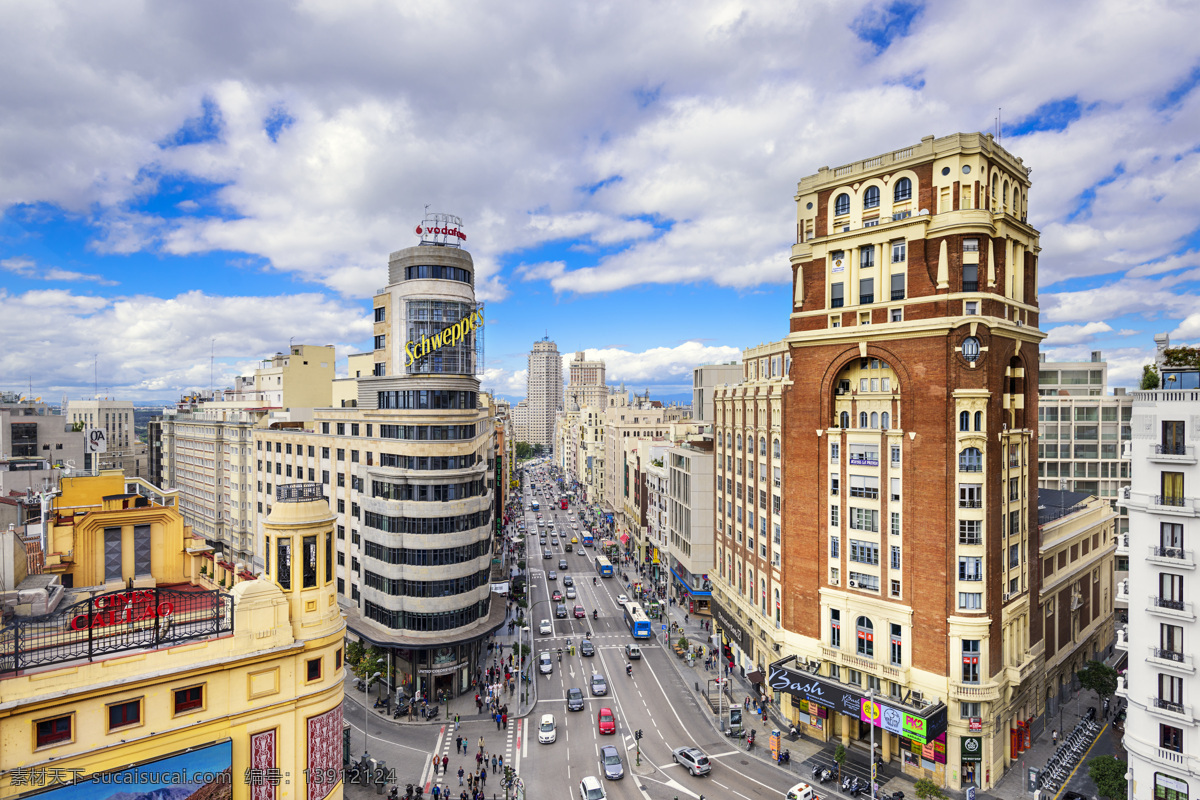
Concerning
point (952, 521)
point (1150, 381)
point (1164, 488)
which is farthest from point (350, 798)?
point (1150, 381)

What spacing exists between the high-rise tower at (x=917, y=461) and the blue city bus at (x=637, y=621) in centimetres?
2632

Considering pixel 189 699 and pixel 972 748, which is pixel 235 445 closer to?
pixel 189 699

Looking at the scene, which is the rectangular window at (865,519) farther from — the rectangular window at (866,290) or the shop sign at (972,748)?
the rectangular window at (866,290)

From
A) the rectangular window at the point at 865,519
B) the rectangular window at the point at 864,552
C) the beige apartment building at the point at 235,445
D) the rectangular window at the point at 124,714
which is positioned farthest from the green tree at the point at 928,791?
the beige apartment building at the point at 235,445

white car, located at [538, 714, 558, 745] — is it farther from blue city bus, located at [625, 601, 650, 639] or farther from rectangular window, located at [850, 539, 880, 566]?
rectangular window, located at [850, 539, 880, 566]

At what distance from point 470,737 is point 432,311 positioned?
3975 cm

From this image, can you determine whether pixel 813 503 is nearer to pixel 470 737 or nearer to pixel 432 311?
pixel 470 737

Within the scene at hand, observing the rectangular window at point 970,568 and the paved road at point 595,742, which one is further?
the paved road at point 595,742

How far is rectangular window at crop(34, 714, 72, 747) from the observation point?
23078mm

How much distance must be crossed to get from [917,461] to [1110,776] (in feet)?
73.4

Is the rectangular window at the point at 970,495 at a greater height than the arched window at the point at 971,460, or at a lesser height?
lesser

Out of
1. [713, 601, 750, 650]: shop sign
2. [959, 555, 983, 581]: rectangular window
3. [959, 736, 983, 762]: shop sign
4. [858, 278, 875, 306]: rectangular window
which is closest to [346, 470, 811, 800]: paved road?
[713, 601, 750, 650]: shop sign

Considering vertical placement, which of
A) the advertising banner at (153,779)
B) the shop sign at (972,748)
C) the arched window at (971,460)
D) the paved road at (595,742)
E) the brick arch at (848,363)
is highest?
the brick arch at (848,363)

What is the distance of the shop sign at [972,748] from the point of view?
A: 1773 inches
